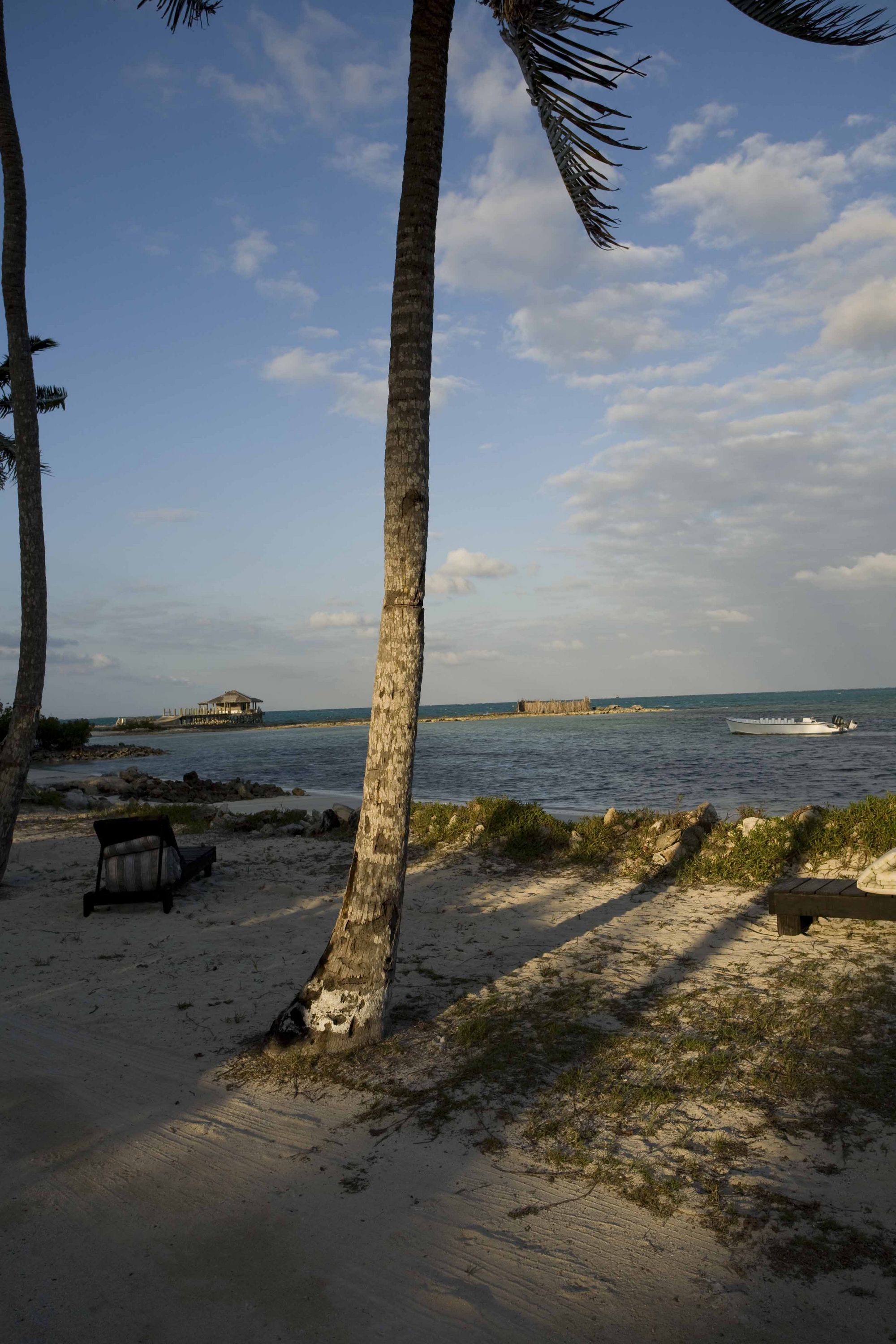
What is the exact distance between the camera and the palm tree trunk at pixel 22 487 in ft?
29.2

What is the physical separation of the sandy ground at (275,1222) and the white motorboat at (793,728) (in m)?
35.4

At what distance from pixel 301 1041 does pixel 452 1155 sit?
143 centimetres

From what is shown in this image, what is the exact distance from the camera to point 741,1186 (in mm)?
3422

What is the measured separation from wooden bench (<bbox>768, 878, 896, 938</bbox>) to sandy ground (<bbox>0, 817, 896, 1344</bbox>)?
49cm

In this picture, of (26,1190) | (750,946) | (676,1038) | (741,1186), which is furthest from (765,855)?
(26,1190)

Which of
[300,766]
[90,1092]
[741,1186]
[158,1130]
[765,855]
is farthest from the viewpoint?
[300,766]

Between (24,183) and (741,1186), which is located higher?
(24,183)

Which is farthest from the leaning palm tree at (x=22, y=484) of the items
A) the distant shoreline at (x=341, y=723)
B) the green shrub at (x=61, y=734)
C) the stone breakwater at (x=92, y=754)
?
the distant shoreline at (x=341, y=723)

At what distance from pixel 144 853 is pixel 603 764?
2207 centimetres

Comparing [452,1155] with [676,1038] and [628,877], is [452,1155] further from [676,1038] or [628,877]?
[628,877]

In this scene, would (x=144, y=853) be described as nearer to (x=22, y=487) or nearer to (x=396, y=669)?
(x=22, y=487)

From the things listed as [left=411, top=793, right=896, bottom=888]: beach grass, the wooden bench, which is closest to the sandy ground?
the wooden bench

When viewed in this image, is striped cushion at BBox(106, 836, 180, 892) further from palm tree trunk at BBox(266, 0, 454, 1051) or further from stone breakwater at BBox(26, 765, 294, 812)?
stone breakwater at BBox(26, 765, 294, 812)

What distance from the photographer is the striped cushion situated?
8.52 meters
